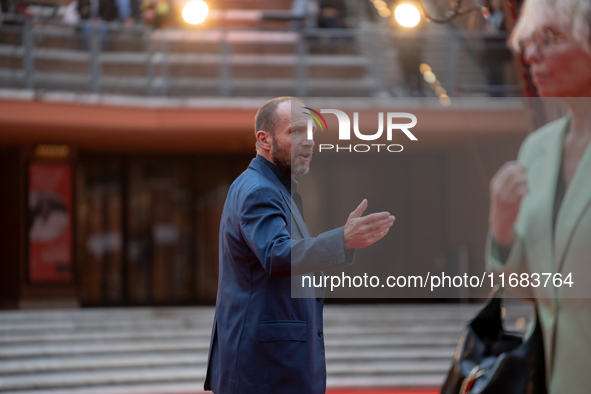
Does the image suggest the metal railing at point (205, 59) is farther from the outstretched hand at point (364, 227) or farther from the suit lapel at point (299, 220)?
the outstretched hand at point (364, 227)

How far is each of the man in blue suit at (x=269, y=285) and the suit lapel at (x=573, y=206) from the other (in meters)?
1.02

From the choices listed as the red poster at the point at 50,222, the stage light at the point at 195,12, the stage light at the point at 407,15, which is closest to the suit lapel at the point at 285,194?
the stage light at the point at 407,15

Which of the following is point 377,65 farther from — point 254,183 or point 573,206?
point 573,206

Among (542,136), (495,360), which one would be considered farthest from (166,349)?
(542,136)

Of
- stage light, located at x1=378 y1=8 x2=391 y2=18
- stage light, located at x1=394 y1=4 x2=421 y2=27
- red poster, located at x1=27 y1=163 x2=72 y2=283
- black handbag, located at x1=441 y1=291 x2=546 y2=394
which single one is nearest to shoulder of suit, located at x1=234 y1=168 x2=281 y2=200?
black handbag, located at x1=441 y1=291 x2=546 y2=394

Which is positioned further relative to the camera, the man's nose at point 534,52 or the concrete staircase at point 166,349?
the concrete staircase at point 166,349

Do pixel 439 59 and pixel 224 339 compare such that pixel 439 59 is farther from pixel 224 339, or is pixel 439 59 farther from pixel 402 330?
pixel 224 339

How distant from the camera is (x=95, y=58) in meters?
11.5

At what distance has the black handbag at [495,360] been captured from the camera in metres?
1.32

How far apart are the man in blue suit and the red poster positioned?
1150cm

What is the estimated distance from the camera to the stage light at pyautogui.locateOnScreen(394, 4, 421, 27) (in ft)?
32.9

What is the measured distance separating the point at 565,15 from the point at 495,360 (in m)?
0.72

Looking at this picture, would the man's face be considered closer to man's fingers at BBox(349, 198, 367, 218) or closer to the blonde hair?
man's fingers at BBox(349, 198, 367, 218)

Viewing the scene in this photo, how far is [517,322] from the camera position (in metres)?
1.39
